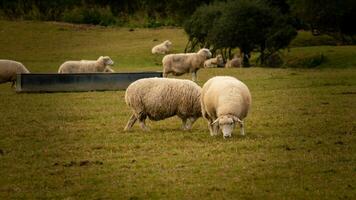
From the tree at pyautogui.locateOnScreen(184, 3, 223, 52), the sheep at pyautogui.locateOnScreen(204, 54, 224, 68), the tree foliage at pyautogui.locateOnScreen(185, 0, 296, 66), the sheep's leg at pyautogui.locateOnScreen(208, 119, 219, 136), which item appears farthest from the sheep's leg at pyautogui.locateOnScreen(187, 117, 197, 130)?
the tree at pyautogui.locateOnScreen(184, 3, 223, 52)

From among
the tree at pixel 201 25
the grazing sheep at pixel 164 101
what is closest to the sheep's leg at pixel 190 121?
the grazing sheep at pixel 164 101

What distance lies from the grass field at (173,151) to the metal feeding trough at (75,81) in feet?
2.16

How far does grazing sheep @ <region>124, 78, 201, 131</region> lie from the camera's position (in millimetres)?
16438

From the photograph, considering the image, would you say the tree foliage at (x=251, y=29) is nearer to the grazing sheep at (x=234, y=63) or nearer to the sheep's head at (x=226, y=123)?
the grazing sheep at (x=234, y=63)

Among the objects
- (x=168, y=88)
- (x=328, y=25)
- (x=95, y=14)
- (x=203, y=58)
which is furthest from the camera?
(x=95, y=14)

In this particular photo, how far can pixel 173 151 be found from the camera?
13852 mm

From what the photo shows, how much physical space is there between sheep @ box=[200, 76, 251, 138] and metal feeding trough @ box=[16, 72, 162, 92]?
34.4 feet

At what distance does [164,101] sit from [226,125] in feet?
6.48

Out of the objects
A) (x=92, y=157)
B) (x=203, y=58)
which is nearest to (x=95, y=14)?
(x=203, y=58)

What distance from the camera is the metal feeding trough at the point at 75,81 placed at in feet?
87.3

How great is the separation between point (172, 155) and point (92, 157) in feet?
4.27

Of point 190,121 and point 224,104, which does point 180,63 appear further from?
point 224,104

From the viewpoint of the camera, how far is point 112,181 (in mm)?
11609

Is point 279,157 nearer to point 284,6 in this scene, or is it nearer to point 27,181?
point 27,181
